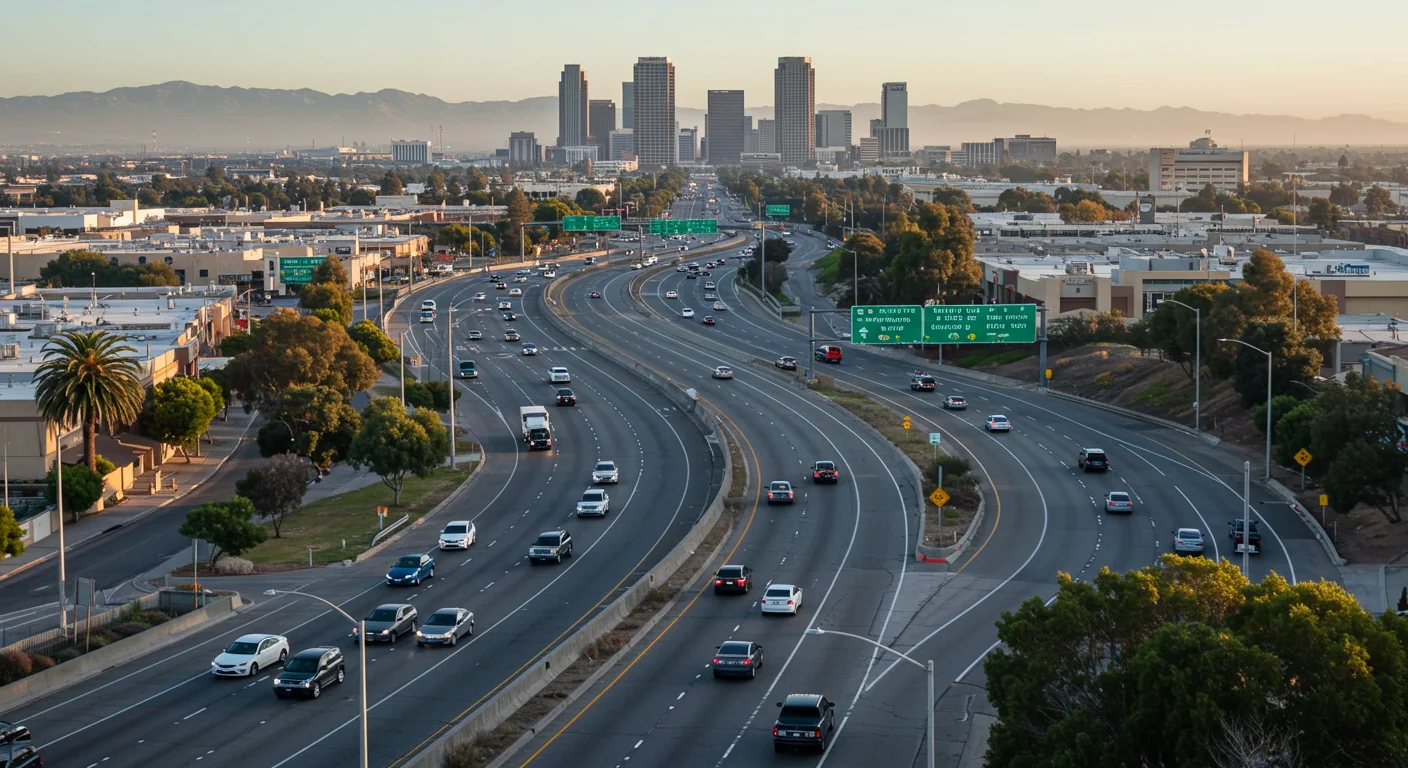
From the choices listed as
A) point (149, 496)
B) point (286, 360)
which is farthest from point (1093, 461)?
point (149, 496)

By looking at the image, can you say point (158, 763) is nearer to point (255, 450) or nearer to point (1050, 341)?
point (255, 450)

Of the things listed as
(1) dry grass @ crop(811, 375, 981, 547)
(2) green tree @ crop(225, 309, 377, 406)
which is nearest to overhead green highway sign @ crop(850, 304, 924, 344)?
(1) dry grass @ crop(811, 375, 981, 547)

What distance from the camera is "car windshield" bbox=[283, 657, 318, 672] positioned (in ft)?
119

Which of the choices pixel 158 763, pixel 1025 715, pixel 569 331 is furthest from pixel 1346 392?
pixel 569 331

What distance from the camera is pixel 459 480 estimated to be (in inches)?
2687

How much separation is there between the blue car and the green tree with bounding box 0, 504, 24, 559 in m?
12.3

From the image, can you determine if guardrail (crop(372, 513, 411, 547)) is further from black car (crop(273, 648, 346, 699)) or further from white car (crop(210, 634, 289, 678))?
black car (crop(273, 648, 346, 699))

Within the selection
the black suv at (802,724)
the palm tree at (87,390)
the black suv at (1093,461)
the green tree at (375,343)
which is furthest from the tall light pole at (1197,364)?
the palm tree at (87,390)

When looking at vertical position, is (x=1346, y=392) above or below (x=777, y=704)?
above

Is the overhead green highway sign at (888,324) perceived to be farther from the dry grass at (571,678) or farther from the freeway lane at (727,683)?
the dry grass at (571,678)

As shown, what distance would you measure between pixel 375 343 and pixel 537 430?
2401cm

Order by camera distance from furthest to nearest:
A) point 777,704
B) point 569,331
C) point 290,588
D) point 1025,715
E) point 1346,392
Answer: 1. point 569,331
2. point 1346,392
3. point 290,588
4. point 777,704
5. point 1025,715

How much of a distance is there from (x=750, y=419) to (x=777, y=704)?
4642 centimetres

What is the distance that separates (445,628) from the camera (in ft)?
135
